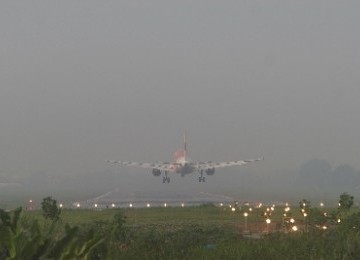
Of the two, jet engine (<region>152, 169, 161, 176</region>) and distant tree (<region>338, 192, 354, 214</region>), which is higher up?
jet engine (<region>152, 169, 161, 176</region>)

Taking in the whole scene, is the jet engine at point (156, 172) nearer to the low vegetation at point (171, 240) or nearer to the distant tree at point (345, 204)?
the low vegetation at point (171, 240)

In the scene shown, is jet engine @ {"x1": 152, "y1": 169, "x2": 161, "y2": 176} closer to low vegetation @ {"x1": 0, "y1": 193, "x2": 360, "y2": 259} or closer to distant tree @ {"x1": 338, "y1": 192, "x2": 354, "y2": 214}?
low vegetation @ {"x1": 0, "y1": 193, "x2": 360, "y2": 259}

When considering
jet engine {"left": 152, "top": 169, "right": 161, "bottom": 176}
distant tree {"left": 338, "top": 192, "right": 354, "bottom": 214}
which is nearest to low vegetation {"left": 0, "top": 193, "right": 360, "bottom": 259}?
distant tree {"left": 338, "top": 192, "right": 354, "bottom": 214}

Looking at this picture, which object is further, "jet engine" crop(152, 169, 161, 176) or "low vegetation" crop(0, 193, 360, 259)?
"jet engine" crop(152, 169, 161, 176)

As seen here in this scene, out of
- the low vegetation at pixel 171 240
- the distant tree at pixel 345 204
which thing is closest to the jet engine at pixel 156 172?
the low vegetation at pixel 171 240

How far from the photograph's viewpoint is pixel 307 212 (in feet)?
118

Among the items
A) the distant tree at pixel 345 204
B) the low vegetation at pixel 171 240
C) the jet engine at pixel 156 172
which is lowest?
the low vegetation at pixel 171 240

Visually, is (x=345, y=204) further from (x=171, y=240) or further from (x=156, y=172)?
(x=156, y=172)

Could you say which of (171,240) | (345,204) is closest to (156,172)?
(345,204)

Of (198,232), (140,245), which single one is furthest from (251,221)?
(140,245)

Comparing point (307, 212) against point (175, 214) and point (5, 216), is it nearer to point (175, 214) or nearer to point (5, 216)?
point (175, 214)

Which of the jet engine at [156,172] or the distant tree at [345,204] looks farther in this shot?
the jet engine at [156,172]

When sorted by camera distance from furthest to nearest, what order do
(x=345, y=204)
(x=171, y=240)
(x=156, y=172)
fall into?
(x=156, y=172) → (x=345, y=204) → (x=171, y=240)

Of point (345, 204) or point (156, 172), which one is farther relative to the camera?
point (156, 172)
